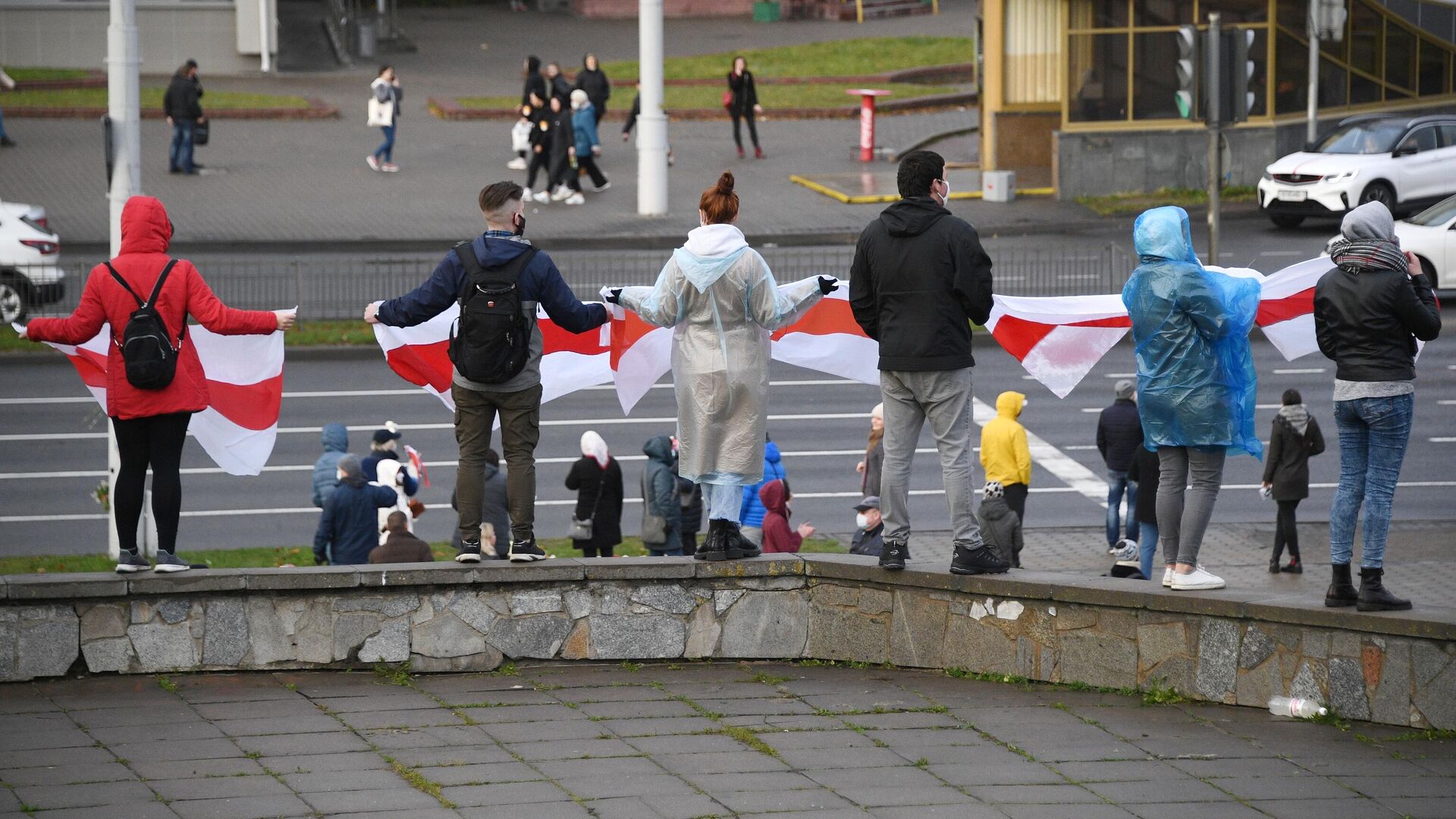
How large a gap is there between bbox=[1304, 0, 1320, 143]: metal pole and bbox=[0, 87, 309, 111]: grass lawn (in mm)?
21866

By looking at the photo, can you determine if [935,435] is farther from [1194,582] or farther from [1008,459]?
[1008,459]

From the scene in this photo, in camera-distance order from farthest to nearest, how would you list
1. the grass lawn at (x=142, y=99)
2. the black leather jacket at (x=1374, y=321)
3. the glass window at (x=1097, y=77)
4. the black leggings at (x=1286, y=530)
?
1. the grass lawn at (x=142, y=99)
2. the glass window at (x=1097, y=77)
3. the black leggings at (x=1286, y=530)
4. the black leather jacket at (x=1374, y=321)

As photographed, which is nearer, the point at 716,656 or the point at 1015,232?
the point at 716,656

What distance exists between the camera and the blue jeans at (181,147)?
32.7m

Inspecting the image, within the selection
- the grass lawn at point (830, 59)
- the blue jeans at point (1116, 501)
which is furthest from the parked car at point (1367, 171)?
the grass lawn at point (830, 59)

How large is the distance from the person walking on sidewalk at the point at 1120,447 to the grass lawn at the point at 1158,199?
54.3 ft

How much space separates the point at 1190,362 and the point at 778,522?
462cm

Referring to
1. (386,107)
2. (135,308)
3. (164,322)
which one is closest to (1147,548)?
(164,322)

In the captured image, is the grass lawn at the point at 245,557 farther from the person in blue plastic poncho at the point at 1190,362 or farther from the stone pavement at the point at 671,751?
the person in blue plastic poncho at the point at 1190,362

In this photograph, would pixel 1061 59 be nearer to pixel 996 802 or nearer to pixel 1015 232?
pixel 1015 232

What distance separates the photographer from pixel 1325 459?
1738cm

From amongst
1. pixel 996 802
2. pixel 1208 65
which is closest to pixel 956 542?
pixel 996 802

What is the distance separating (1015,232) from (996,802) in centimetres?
2326

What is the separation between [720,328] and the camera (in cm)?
786
